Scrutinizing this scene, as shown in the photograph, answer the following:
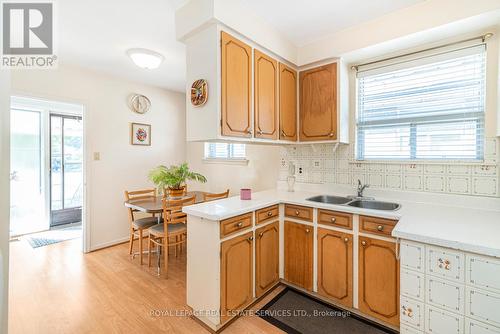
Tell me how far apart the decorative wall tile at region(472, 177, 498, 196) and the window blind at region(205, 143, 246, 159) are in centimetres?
244

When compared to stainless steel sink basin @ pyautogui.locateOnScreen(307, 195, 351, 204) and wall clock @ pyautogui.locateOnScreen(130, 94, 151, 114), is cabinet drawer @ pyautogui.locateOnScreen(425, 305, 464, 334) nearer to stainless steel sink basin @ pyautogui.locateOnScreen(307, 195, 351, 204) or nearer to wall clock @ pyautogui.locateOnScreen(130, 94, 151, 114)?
stainless steel sink basin @ pyautogui.locateOnScreen(307, 195, 351, 204)

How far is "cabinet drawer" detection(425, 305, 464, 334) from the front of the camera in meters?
1.24

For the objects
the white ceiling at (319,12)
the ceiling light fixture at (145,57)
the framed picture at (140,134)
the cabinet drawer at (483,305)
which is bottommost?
the cabinet drawer at (483,305)

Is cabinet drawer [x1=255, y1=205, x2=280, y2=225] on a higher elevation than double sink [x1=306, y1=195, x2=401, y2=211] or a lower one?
lower

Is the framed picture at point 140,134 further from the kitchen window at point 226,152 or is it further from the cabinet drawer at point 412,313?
the cabinet drawer at point 412,313

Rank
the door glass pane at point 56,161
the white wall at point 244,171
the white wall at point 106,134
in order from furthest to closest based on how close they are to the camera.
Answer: the door glass pane at point 56,161 → the white wall at point 244,171 → the white wall at point 106,134

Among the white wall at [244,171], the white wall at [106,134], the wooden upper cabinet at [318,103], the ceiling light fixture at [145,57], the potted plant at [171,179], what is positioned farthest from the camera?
the white wall at [244,171]

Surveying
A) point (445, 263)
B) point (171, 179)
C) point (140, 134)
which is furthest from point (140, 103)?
point (445, 263)

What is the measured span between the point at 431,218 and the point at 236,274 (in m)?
1.47

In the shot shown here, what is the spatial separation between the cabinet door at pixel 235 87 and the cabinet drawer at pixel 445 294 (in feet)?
5.25

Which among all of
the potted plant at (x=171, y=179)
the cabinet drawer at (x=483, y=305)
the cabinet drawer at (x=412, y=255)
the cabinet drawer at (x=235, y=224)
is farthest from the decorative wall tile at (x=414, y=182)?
the potted plant at (x=171, y=179)

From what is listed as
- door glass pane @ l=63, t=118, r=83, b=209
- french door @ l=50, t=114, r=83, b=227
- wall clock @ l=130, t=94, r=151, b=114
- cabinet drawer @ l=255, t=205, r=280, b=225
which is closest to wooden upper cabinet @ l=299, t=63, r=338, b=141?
cabinet drawer @ l=255, t=205, r=280, b=225

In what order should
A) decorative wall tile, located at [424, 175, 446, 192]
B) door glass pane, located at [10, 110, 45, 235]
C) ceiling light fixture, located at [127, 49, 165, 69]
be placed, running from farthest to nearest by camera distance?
door glass pane, located at [10, 110, 45, 235]
ceiling light fixture, located at [127, 49, 165, 69]
decorative wall tile, located at [424, 175, 446, 192]

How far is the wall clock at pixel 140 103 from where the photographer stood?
3.53 m
